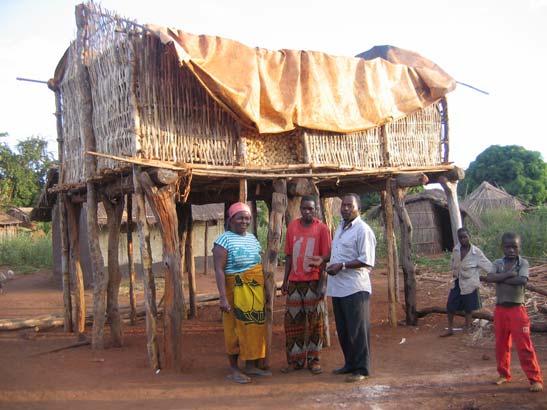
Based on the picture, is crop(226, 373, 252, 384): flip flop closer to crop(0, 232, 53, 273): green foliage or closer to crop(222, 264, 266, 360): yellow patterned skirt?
crop(222, 264, 266, 360): yellow patterned skirt

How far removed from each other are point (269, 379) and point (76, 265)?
4423 millimetres

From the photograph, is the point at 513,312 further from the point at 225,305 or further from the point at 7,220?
the point at 7,220

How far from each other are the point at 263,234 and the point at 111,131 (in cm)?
1480

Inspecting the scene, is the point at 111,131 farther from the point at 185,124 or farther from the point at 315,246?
the point at 315,246

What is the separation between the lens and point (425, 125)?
8.80 meters

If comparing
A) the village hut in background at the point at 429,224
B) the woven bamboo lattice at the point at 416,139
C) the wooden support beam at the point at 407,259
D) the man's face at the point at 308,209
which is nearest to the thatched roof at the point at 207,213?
the village hut in background at the point at 429,224

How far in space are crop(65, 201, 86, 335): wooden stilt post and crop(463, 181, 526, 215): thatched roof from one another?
1743 cm

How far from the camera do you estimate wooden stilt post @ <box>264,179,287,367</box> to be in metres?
6.19

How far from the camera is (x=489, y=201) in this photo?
22625 millimetres

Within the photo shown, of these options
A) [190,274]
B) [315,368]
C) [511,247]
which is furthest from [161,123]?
[190,274]

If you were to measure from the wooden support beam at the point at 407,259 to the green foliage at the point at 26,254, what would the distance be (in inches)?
588

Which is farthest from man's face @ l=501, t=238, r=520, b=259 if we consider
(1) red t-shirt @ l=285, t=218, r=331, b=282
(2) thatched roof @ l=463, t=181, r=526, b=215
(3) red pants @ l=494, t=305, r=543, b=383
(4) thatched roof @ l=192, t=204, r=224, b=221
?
(2) thatched roof @ l=463, t=181, r=526, b=215

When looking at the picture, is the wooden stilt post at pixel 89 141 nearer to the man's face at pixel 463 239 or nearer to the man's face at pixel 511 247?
the man's face at pixel 463 239

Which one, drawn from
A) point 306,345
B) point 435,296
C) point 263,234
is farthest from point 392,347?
point 263,234
